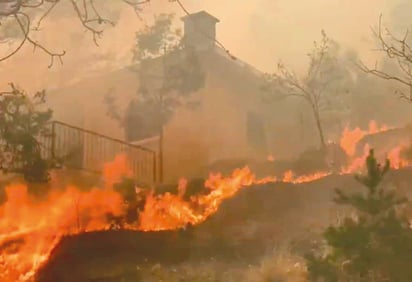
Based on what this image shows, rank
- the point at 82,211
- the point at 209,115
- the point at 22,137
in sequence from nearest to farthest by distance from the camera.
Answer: the point at 22,137 → the point at 82,211 → the point at 209,115

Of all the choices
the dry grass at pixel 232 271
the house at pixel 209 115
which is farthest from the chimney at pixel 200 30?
the dry grass at pixel 232 271

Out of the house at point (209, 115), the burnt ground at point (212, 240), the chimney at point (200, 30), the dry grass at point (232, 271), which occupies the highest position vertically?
the chimney at point (200, 30)

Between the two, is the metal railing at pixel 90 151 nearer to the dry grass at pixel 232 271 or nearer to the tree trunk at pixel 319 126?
the dry grass at pixel 232 271

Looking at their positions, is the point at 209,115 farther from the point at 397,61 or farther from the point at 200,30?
the point at 397,61

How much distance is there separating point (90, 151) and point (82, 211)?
1.12m

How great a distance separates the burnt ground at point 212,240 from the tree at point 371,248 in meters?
1.22

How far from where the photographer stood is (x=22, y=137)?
562 centimetres

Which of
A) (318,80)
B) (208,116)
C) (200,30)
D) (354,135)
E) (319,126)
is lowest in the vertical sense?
(354,135)

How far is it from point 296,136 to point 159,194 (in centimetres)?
173

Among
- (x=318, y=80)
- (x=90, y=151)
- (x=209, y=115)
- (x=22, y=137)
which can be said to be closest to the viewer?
(x=22, y=137)

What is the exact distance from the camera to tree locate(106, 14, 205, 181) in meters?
7.54

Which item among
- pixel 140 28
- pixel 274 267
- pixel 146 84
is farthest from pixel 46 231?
pixel 140 28

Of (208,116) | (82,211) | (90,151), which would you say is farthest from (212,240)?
(208,116)

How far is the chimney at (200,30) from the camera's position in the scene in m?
7.13
